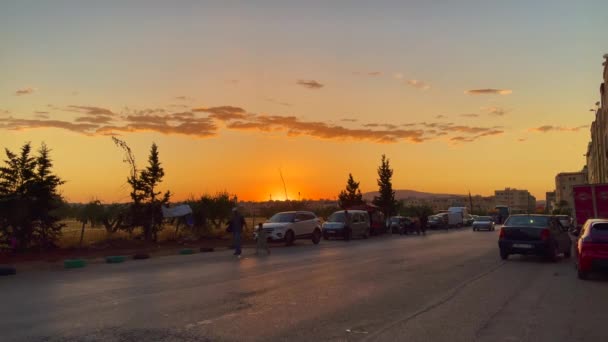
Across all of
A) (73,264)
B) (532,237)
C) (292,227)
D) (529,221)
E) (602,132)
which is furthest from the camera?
(602,132)

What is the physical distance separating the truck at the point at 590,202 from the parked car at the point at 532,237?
6.22m

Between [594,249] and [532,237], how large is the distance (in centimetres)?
563

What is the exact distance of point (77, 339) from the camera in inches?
284

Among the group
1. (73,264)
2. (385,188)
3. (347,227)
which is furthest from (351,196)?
(73,264)

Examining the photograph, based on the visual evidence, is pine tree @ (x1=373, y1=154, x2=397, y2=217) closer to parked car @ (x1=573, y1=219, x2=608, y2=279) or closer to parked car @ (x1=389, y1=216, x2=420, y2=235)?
parked car @ (x1=389, y1=216, x2=420, y2=235)

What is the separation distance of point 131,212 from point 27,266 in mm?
10163

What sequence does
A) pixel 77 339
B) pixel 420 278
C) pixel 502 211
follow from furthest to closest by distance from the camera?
1. pixel 502 211
2. pixel 420 278
3. pixel 77 339

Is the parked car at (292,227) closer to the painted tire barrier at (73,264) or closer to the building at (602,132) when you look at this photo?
the painted tire barrier at (73,264)

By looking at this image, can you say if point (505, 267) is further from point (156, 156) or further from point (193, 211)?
point (193, 211)

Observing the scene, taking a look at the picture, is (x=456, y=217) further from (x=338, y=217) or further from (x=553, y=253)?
(x=553, y=253)

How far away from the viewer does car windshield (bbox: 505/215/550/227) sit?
19516 millimetres

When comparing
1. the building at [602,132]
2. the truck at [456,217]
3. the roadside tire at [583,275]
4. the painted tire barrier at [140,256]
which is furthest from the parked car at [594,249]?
the truck at [456,217]

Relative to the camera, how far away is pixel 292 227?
1209 inches

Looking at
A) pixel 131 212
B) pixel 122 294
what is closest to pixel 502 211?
pixel 131 212
